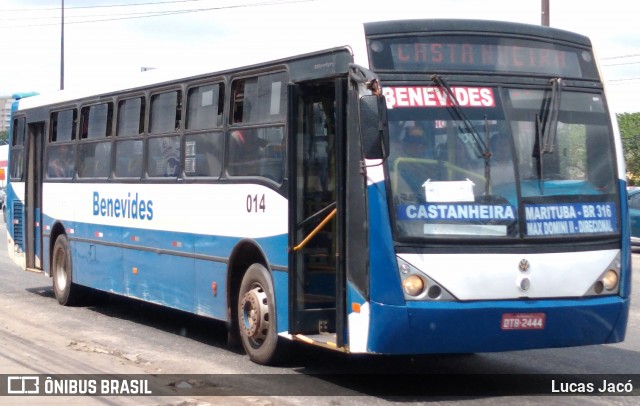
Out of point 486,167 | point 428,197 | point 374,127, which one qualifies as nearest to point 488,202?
point 486,167

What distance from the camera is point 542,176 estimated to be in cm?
851

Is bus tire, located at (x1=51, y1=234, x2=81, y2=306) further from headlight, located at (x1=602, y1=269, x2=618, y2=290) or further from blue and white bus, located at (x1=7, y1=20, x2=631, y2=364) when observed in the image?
headlight, located at (x1=602, y1=269, x2=618, y2=290)

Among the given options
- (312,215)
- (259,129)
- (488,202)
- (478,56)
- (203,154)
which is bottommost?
(312,215)

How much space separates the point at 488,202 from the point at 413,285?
0.89m

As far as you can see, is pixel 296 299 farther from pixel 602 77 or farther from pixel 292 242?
pixel 602 77

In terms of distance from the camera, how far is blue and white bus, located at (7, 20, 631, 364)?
8156 millimetres

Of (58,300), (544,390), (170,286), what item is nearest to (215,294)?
(170,286)

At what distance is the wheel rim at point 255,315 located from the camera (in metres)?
10.1

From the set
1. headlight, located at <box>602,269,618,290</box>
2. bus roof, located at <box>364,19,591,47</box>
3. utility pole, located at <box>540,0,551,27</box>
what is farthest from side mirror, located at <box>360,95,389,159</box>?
utility pole, located at <box>540,0,551,27</box>

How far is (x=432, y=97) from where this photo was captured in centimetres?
835

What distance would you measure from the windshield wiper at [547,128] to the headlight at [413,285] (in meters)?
1.28

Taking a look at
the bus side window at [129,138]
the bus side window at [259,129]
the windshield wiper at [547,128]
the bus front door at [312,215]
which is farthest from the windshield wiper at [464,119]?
the bus side window at [129,138]

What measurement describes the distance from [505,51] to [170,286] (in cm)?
511

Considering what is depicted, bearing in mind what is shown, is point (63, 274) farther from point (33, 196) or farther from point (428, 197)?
point (428, 197)
